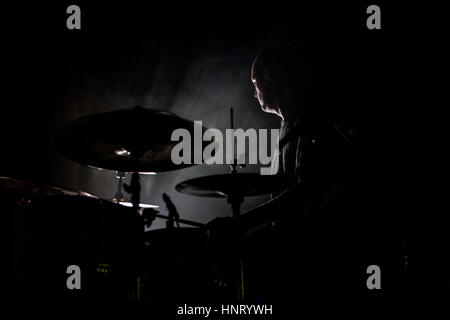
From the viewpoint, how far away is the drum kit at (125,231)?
1432 millimetres

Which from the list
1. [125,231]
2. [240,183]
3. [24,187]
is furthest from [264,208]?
[24,187]

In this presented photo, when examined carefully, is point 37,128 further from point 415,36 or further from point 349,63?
point 415,36

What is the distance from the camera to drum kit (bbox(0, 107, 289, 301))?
143cm

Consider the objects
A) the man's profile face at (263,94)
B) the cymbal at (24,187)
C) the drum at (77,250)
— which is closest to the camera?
the drum at (77,250)

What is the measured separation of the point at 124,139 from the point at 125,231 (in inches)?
19.1

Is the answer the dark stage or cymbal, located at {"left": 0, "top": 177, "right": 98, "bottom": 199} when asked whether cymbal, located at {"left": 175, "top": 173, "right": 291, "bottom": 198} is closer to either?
the dark stage

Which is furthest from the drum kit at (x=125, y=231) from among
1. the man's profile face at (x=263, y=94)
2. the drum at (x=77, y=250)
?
the man's profile face at (x=263, y=94)

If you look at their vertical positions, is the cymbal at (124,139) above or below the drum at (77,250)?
above

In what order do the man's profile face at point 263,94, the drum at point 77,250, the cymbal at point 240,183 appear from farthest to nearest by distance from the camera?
the man's profile face at point 263,94, the cymbal at point 240,183, the drum at point 77,250

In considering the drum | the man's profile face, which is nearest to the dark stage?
the drum

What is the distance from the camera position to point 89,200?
152 cm

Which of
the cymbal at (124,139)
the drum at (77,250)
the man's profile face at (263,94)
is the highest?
the man's profile face at (263,94)

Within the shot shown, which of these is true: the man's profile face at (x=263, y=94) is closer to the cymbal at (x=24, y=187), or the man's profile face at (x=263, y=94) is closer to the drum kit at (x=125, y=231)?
the drum kit at (x=125, y=231)

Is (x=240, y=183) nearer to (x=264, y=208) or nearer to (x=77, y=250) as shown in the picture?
(x=264, y=208)
